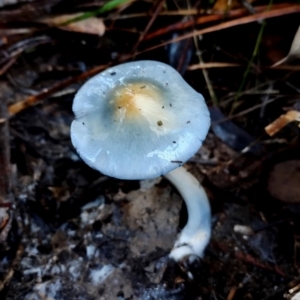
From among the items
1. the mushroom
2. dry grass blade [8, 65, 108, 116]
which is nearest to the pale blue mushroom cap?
the mushroom

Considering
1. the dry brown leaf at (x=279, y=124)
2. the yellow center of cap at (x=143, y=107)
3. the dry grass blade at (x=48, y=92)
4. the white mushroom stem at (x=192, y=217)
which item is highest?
the yellow center of cap at (x=143, y=107)

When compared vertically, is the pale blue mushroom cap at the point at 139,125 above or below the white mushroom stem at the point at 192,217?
above

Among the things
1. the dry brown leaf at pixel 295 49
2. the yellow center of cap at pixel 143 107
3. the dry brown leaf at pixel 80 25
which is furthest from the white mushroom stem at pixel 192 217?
the dry brown leaf at pixel 80 25

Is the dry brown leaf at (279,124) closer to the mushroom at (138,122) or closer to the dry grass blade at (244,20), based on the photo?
the mushroom at (138,122)

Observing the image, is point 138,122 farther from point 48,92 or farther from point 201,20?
point 201,20

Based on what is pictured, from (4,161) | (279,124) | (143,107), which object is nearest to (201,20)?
(279,124)

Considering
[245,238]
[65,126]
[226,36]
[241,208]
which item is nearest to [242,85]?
[226,36]
